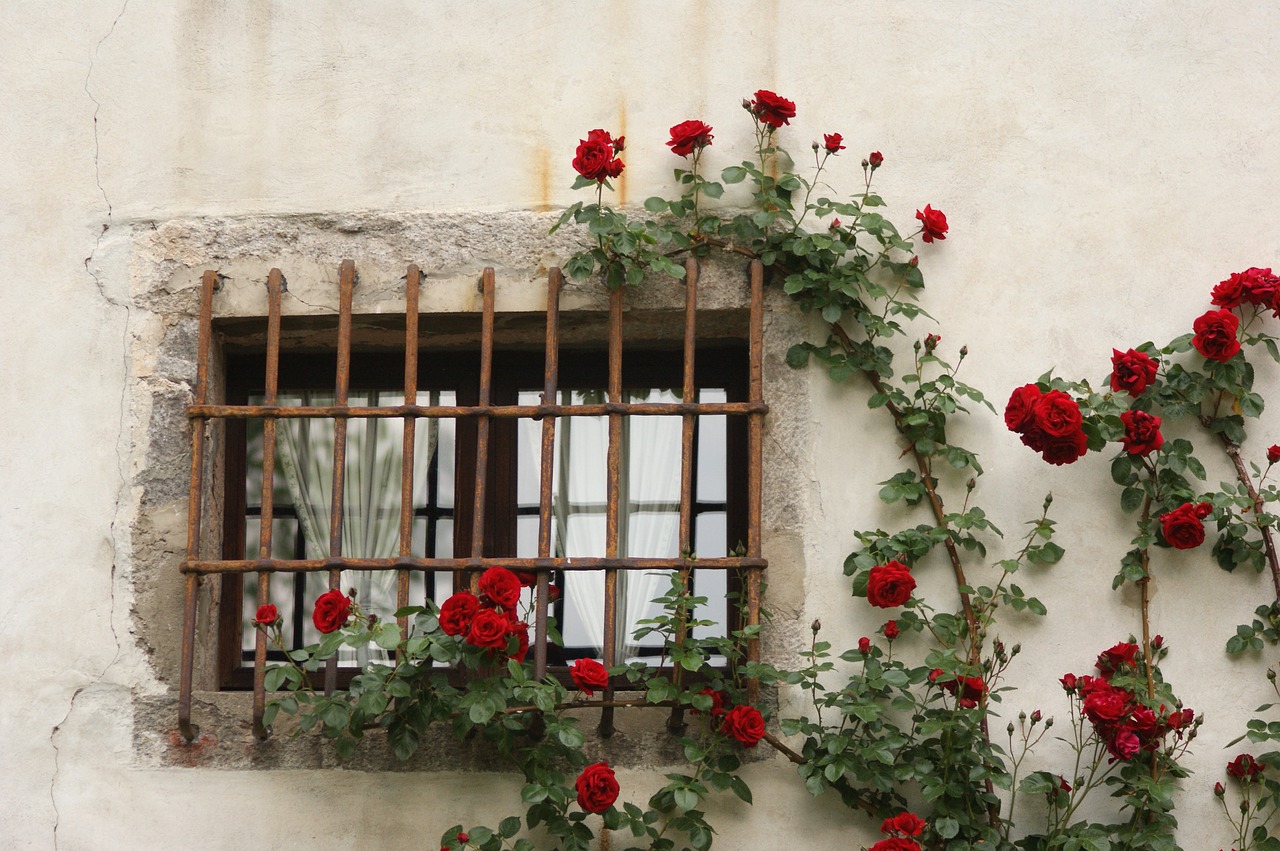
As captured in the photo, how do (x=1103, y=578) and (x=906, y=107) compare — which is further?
(x=906, y=107)

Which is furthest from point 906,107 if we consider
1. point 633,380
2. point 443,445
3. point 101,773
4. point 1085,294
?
point 101,773

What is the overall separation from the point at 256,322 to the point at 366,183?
16.5 inches

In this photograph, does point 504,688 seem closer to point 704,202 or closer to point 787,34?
point 704,202

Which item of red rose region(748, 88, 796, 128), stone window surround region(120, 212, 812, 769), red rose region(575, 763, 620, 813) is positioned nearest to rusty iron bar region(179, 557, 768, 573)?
stone window surround region(120, 212, 812, 769)

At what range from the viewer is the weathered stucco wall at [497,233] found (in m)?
2.98

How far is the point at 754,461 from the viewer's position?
297cm

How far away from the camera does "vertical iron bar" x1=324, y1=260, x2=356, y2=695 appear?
2.96 meters

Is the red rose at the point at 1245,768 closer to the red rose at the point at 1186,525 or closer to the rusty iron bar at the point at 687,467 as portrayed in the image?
A: the red rose at the point at 1186,525

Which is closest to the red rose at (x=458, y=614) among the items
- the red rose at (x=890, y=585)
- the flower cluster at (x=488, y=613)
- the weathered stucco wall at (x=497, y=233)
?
the flower cluster at (x=488, y=613)

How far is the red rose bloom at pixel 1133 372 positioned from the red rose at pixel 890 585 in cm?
62

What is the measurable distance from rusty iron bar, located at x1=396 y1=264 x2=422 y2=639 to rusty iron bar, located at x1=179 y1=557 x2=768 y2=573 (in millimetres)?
45

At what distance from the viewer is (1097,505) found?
3025 mm

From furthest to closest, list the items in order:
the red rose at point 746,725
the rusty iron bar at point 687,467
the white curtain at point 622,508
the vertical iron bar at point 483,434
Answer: the white curtain at point 622,508 < the vertical iron bar at point 483,434 < the rusty iron bar at point 687,467 < the red rose at point 746,725

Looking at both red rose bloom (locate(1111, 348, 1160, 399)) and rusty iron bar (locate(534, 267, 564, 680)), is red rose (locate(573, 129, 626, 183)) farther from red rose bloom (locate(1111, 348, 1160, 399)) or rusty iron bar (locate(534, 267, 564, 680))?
red rose bloom (locate(1111, 348, 1160, 399))
